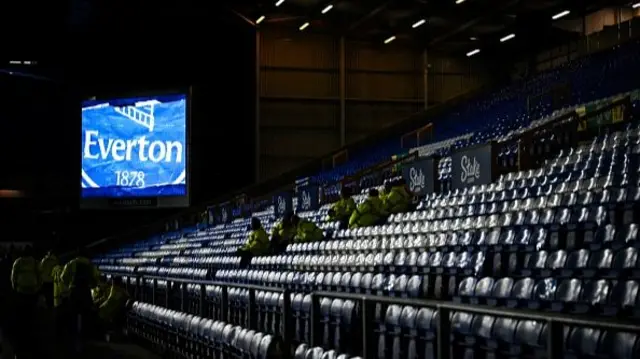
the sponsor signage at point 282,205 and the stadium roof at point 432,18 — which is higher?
the stadium roof at point 432,18

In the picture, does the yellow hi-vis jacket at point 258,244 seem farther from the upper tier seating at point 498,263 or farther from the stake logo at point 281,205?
the stake logo at point 281,205

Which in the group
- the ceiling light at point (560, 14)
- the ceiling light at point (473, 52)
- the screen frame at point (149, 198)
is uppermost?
the ceiling light at point (560, 14)

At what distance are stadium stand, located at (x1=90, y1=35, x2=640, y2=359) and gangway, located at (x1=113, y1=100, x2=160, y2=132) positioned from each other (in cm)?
1064

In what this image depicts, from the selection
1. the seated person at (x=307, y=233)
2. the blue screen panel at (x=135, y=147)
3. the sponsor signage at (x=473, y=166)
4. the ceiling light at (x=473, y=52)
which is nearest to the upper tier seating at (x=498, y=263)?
the seated person at (x=307, y=233)

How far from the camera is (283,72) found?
2995 cm

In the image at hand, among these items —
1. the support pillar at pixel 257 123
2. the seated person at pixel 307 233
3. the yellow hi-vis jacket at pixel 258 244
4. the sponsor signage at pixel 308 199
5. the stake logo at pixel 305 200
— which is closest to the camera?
the seated person at pixel 307 233

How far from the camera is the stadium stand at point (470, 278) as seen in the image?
4934 millimetres

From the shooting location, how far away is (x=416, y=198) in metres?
14.2

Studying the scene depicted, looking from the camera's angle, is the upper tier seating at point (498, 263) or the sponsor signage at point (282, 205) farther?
the sponsor signage at point (282, 205)

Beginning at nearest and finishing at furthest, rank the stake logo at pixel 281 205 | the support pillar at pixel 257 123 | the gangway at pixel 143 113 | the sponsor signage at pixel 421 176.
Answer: the sponsor signage at pixel 421 176 → the stake logo at pixel 281 205 → the gangway at pixel 143 113 → the support pillar at pixel 257 123

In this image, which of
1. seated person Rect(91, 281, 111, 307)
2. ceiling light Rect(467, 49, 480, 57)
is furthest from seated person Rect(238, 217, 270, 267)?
ceiling light Rect(467, 49, 480, 57)

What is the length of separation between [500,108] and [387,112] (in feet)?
24.3

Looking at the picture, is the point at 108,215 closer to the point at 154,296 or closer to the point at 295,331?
the point at 154,296

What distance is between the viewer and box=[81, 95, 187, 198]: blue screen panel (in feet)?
89.3
